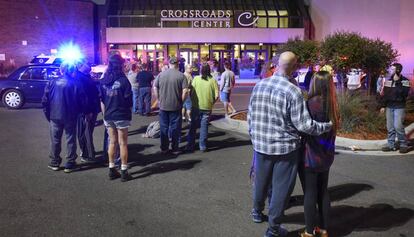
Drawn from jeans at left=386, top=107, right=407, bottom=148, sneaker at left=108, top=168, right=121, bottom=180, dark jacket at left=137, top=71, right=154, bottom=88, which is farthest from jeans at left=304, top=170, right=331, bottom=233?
dark jacket at left=137, top=71, right=154, bottom=88

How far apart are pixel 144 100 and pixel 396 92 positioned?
25.4ft

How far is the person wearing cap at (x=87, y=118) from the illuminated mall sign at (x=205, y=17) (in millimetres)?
30354

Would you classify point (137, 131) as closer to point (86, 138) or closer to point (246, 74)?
point (86, 138)

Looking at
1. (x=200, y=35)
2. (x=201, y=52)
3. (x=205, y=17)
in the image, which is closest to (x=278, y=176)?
(x=200, y=35)

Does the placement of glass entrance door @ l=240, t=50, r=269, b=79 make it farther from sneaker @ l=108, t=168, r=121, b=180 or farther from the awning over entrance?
sneaker @ l=108, t=168, r=121, b=180

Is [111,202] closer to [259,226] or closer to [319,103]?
[259,226]

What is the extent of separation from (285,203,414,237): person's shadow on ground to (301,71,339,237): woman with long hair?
2.15ft

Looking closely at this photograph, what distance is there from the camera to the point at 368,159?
8.03 metres

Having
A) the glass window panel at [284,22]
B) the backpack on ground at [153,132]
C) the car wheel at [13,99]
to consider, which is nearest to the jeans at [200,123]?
the backpack on ground at [153,132]

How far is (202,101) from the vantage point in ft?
27.3

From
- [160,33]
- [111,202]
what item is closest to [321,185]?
[111,202]

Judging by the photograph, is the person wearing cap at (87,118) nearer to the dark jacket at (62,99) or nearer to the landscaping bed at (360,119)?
the dark jacket at (62,99)

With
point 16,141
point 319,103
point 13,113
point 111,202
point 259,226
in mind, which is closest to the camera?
point 319,103

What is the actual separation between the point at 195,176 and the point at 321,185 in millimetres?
2891
